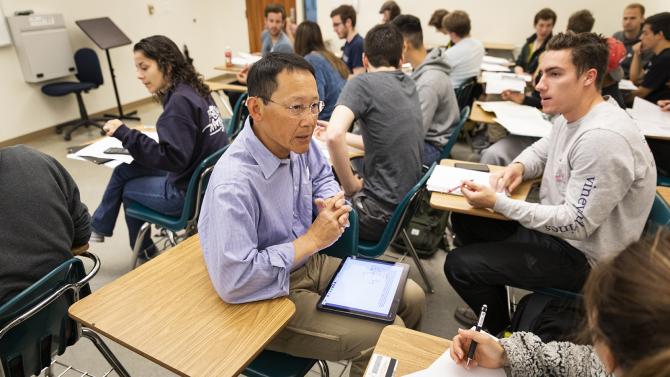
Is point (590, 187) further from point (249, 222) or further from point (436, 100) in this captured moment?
point (436, 100)

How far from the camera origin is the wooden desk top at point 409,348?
958mm

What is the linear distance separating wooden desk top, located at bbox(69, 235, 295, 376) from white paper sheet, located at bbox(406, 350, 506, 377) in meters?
0.38

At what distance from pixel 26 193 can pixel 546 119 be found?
3005 millimetres

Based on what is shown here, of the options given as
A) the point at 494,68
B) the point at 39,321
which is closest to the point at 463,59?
the point at 494,68

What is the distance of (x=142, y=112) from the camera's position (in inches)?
232

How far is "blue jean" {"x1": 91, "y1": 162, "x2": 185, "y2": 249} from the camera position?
7.10 ft

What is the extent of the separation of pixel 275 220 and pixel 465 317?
4.40 feet

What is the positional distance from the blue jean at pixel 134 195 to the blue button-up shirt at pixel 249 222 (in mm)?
999

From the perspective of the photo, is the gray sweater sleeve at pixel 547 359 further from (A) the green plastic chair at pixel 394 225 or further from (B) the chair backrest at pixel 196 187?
(B) the chair backrest at pixel 196 187

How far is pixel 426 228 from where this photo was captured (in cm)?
263

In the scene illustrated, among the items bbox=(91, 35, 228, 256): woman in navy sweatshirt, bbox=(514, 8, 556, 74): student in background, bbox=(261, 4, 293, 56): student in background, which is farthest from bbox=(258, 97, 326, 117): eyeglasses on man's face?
bbox=(514, 8, 556, 74): student in background

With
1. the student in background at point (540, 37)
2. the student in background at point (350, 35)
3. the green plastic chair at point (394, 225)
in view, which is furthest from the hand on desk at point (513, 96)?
the green plastic chair at point (394, 225)

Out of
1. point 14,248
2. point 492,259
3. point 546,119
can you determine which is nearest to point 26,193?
point 14,248

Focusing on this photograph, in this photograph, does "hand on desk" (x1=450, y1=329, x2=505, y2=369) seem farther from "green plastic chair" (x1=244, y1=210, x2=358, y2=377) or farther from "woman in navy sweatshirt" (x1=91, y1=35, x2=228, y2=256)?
"woman in navy sweatshirt" (x1=91, y1=35, x2=228, y2=256)
